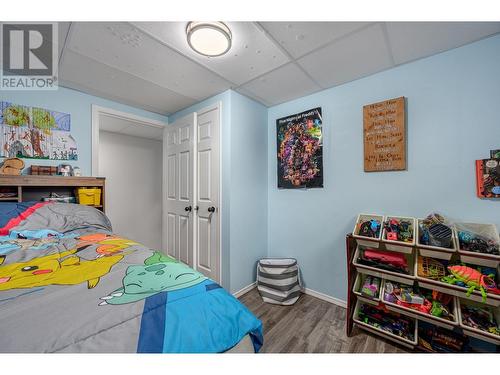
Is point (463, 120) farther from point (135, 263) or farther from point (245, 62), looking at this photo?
point (135, 263)

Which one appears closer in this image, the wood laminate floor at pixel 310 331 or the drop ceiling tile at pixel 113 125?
the wood laminate floor at pixel 310 331

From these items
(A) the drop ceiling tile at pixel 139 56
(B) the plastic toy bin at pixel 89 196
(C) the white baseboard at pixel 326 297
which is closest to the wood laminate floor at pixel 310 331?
(C) the white baseboard at pixel 326 297

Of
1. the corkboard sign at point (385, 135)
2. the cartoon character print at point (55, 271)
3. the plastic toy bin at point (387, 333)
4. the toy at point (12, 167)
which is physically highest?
the corkboard sign at point (385, 135)

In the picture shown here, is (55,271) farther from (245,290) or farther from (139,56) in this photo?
(245,290)

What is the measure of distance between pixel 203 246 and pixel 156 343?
1.84 meters

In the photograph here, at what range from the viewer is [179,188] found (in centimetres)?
261

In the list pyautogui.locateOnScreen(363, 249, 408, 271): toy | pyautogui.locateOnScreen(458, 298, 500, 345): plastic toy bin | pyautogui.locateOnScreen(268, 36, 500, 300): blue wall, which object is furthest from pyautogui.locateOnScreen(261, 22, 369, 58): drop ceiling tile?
pyautogui.locateOnScreen(458, 298, 500, 345): plastic toy bin

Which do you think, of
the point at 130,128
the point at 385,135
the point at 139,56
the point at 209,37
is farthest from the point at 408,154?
the point at 130,128

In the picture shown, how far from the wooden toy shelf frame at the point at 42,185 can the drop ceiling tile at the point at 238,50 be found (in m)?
1.54

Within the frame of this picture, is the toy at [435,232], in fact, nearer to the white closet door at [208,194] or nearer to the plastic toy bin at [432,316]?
the plastic toy bin at [432,316]

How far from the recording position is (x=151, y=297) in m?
0.70

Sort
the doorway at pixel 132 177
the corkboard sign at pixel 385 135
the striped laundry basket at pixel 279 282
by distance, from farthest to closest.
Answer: the doorway at pixel 132 177, the striped laundry basket at pixel 279 282, the corkboard sign at pixel 385 135

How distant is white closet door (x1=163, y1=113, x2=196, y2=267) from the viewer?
96.0 inches

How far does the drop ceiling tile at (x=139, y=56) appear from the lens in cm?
131
